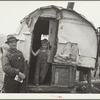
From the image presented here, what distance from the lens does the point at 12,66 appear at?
988 cm

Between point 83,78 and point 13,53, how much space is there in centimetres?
595

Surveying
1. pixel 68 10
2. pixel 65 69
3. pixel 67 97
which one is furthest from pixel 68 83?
pixel 68 10

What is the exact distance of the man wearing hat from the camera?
9.73 metres

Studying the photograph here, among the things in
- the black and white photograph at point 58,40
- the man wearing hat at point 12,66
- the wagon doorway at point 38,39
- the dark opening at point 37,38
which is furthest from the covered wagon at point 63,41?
the dark opening at point 37,38

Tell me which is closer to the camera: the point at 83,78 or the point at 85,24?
the point at 85,24

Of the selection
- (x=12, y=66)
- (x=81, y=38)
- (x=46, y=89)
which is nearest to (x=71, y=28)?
(x=81, y=38)

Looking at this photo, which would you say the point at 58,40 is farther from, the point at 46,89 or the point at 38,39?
the point at 38,39

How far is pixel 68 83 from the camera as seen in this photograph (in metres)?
11.0

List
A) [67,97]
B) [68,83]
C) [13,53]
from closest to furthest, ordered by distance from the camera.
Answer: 1. [67,97]
2. [13,53]
3. [68,83]

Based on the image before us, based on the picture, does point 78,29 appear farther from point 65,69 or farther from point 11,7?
point 11,7

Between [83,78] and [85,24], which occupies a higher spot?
[85,24]

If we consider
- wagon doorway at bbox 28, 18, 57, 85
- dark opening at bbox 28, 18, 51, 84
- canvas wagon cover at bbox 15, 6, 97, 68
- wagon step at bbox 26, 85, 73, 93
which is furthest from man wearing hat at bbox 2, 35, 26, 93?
dark opening at bbox 28, 18, 51, 84

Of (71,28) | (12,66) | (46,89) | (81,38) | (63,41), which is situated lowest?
(46,89)

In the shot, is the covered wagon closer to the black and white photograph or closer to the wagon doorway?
the black and white photograph
